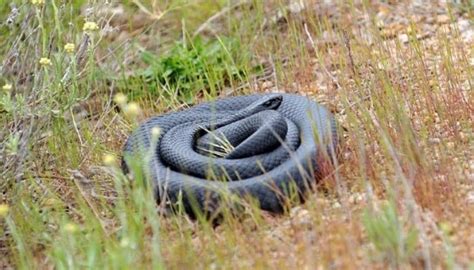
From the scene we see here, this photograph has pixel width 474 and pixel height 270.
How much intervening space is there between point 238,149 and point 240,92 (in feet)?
5.63

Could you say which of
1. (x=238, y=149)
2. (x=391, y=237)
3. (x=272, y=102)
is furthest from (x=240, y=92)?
(x=391, y=237)

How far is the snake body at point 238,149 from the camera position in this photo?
4.51 metres

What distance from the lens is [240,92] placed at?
6.56m

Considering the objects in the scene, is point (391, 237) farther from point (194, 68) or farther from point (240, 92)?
point (194, 68)

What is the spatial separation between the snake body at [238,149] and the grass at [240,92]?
0.14 m

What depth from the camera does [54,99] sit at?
5.07 meters

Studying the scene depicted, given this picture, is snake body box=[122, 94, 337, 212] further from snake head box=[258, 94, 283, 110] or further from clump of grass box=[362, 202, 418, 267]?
clump of grass box=[362, 202, 418, 267]

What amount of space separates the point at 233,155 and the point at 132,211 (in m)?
0.81

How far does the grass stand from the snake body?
139 millimetres

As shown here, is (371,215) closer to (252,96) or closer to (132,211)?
(132,211)

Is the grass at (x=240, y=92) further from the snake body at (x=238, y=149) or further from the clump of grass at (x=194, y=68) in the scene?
the snake body at (x=238, y=149)

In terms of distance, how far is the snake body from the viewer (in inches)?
178

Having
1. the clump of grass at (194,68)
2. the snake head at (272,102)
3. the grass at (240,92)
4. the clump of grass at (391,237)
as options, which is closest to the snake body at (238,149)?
the snake head at (272,102)

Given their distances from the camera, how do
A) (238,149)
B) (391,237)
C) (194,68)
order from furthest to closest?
(194,68) < (238,149) < (391,237)
